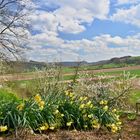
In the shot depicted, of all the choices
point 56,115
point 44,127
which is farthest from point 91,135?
point 44,127

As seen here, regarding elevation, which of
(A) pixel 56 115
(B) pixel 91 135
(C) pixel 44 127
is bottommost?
(B) pixel 91 135

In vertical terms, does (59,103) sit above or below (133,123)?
above

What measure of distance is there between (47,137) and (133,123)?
3.54 metres

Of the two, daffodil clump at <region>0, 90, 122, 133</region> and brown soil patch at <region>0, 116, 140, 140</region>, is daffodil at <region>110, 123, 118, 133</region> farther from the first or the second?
brown soil patch at <region>0, 116, 140, 140</region>

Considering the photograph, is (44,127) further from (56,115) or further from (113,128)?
(113,128)

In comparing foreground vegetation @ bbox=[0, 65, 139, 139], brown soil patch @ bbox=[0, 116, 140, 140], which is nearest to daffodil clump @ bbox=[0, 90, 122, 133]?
foreground vegetation @ bbox=[0, 65, 139, 139]

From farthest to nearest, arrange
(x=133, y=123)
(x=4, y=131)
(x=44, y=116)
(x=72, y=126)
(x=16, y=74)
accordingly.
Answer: (x=16, y=74) → (x=133, y=123) → (x=72, y=126) → (x=44, y=116) → (x=4, y=131)

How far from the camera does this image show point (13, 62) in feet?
111

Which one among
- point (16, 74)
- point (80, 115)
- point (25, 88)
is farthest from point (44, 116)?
point (16, 74)

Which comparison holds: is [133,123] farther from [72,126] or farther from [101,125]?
[72,126]

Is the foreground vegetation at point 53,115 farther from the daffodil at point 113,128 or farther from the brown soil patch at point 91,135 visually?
the brown soil patch at point 91,135

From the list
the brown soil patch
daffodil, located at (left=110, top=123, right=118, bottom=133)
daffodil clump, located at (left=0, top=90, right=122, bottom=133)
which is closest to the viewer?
the brown soil patch

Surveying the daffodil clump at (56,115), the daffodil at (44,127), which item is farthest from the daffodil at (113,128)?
the daffodil at (44,127)

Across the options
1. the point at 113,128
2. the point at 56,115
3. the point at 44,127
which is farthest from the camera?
the point at 113,128
